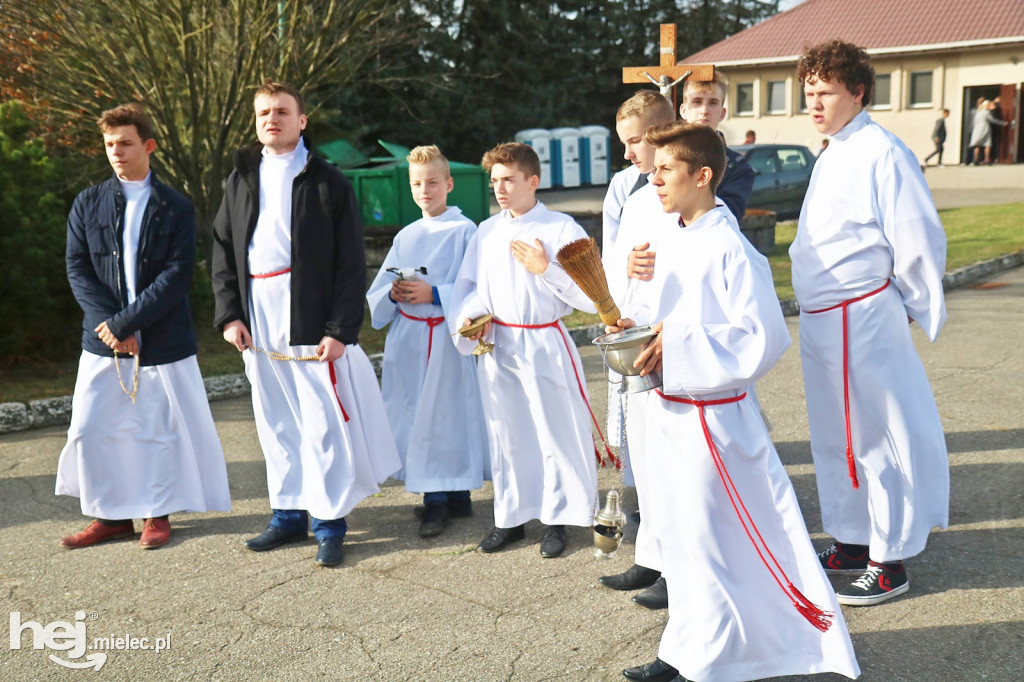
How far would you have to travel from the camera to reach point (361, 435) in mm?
5156

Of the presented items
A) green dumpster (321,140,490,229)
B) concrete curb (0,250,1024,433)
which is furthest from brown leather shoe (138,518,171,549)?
green dumpster (321,140,490,229)

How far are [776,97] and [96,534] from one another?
104 ft

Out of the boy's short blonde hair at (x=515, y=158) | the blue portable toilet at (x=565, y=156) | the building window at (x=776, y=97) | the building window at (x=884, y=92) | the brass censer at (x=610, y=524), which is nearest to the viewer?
the brass censer at (x=610, y=524)

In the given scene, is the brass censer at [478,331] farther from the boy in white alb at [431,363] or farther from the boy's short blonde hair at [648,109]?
the boy's short blonde hair at [648,109]

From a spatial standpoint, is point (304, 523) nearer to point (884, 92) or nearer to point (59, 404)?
point (59, 404)

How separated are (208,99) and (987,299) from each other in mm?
8531

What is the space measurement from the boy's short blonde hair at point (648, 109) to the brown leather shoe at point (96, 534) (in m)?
3.14

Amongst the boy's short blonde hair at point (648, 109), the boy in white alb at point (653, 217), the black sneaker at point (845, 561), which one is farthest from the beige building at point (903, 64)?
the black sneaker at point (845, 561)

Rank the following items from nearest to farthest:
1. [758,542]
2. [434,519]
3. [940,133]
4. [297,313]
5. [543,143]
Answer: [758,542] < [297,313] < [434,519] < [543,143] < [940,133]

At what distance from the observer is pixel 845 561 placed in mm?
4645

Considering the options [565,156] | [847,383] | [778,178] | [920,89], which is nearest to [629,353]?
[847,383]

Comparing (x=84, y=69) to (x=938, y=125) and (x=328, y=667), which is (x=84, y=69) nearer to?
(x=328, y=667)

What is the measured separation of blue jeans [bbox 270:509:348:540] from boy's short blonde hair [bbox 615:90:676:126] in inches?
90.6

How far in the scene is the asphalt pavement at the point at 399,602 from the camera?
3.89 metres
